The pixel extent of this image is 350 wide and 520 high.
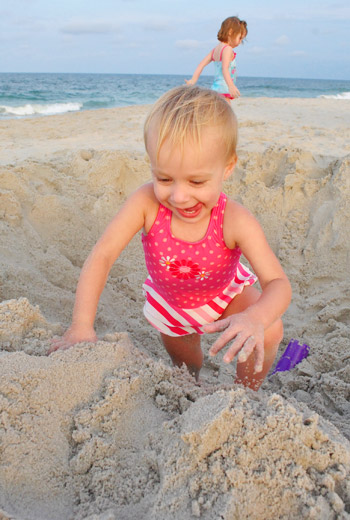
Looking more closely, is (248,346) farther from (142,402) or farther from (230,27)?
(230,27)

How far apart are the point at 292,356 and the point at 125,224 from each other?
3.70 ft

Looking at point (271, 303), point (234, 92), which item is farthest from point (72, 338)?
point (234, 92)

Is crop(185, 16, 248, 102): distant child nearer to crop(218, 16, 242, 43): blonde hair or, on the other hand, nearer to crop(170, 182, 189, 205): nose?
crop(218, 16, 242, 43): blonde hair

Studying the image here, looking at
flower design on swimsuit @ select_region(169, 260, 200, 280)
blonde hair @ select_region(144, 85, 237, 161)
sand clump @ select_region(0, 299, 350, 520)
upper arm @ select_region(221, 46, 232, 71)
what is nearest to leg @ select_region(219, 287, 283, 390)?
flower design on swimsuit @ select_region(169, 260, 200, 280)

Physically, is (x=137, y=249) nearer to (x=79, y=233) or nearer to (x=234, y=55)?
(x=79, y=233)

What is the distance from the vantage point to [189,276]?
1869 mm

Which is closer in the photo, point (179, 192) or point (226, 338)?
point (226, 338)

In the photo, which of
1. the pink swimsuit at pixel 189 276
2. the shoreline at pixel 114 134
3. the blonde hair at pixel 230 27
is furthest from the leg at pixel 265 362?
the blonde hair at pixel 230 27

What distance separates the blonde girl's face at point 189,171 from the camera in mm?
1433

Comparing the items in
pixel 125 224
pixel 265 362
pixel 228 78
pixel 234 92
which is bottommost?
pixel 265 362

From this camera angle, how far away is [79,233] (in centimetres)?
297

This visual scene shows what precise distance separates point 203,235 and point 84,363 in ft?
2.41

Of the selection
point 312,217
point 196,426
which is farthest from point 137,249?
point 196,426

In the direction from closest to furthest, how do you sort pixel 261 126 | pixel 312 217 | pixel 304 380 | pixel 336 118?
pixel 304 380 < pixel 312 217 < pixel 261 126 < pixel 336 118
